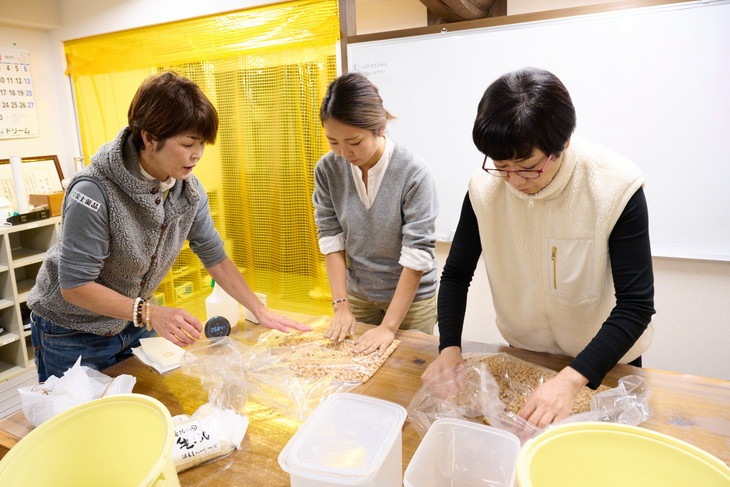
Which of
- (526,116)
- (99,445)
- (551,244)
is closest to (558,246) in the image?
(551,244)

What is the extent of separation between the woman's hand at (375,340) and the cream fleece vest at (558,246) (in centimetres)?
32

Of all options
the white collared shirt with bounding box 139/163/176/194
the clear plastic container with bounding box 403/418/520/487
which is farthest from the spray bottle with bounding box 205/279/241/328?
the clear plastic container with bounding box 403/418/520/487

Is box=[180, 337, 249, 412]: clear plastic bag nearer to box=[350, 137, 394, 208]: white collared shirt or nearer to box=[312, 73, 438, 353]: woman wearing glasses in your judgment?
box=[312, 73, 438, 353]: woman wearing glasses

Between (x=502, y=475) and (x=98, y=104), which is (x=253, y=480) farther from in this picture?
(x=98, y=104)

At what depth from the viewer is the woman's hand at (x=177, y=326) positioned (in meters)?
1.13

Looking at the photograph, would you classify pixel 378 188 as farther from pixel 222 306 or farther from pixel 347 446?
pixel 347 446

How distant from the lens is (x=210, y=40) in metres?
3.26

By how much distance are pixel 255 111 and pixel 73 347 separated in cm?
232

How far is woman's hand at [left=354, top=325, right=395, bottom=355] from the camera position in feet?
4.25

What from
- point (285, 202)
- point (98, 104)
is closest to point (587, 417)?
point (285, 202)

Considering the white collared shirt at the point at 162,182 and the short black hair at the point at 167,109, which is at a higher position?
the short black hair at the point at 167,109

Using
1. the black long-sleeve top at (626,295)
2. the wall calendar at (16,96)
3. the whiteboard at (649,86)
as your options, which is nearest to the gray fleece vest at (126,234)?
the black long-sleeve top at (626,295)

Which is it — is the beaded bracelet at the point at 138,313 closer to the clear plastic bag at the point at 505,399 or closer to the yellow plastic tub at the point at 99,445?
the yellow plastic tub at the point at 99,445

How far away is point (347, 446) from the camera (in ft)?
2.14
